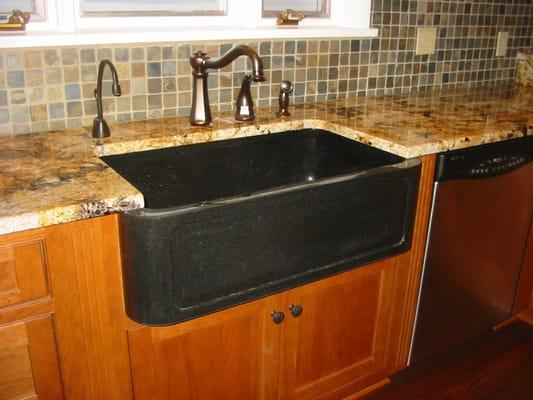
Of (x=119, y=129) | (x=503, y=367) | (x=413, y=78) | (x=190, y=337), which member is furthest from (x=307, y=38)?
(x=503, y=367)

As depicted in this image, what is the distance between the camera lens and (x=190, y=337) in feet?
3.99

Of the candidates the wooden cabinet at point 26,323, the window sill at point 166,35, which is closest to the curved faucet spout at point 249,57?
the window sill at point 166,35

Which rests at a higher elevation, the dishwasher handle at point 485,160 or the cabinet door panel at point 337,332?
the dishwasher handle at point 485,160

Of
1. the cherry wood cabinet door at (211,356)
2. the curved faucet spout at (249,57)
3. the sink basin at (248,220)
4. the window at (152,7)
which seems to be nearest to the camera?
the sink basin at (248,220)

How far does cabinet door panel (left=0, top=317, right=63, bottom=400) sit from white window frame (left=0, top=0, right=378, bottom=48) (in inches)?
28.5

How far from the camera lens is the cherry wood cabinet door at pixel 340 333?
1396 millimetres

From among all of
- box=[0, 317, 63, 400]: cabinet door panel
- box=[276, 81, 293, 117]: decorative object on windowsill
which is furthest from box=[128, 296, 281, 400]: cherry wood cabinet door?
box=[276, 81, 293, 117]: decorative object on windowsill

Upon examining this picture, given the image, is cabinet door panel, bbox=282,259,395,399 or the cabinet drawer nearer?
the cabinet drawer

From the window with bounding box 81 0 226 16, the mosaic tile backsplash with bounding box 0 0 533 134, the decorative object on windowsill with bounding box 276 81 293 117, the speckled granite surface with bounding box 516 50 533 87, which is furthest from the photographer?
the speckled granite surface with bounding box 516 50 533 87

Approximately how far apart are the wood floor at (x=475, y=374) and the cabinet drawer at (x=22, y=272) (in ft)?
3.84

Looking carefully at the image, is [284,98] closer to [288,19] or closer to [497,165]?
[288,19]

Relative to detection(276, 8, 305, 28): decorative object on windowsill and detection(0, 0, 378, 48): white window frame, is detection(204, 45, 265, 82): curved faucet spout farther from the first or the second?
detection(276, 8, 305, 28): decorative object on windowsill

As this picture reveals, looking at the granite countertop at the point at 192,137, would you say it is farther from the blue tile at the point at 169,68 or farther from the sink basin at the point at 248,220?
the blue tile at the point at 169,68

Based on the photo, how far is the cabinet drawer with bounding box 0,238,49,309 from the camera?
98 cm
